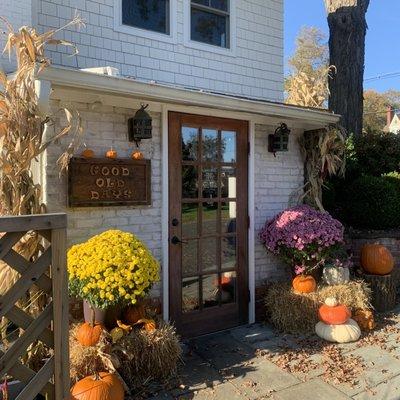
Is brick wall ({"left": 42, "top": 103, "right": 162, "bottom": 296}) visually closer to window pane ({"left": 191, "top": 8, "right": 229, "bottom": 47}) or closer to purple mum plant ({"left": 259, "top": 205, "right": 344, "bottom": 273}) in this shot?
purple mum plant ({"left": 259, "top": 205, "right": 344, "bottom": 273})

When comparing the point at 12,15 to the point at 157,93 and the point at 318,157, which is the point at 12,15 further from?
the point at 318,157

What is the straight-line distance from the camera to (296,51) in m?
25.3

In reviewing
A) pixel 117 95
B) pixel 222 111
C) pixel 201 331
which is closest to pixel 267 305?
pixel 201 331

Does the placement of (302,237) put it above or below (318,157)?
below

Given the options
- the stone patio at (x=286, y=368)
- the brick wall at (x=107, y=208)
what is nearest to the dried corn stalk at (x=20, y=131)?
the brick wall at (x=107, y=208)

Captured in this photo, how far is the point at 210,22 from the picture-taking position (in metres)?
5.84

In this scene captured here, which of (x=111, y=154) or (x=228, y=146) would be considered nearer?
(x=111, y=154)

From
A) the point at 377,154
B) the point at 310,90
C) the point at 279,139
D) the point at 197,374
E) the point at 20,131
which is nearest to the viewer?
the point at 20,131

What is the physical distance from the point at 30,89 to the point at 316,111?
3.33m

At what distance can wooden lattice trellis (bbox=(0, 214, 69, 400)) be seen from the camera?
2.21 meters

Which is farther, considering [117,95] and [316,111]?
[316,111]

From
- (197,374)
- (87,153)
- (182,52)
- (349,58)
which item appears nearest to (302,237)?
(197,374)

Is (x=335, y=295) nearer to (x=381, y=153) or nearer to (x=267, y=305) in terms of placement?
(x=267, y=305)

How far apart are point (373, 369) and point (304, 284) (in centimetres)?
123
